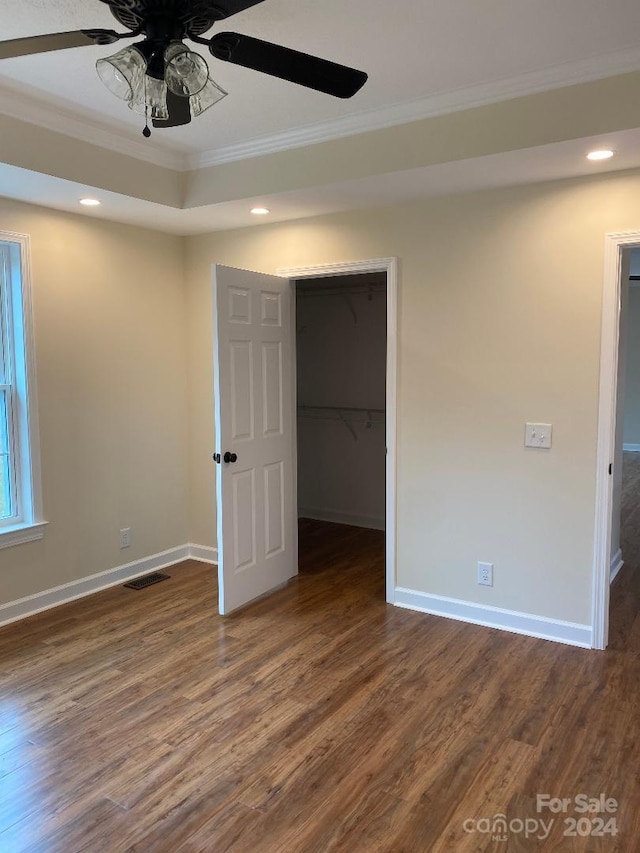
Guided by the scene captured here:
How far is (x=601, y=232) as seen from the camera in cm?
312

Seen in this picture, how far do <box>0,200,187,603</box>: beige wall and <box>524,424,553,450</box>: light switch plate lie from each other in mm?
2543

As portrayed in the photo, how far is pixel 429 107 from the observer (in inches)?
115

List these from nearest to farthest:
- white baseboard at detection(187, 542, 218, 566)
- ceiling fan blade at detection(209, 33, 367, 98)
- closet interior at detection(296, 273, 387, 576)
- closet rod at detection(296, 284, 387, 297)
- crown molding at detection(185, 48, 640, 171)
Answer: ceiling fan blade at detection(209, 33, 367, 98) → crown molding at detection(185, 48, 640, 171) → white baseboard at detection(187, 542, 218, 566) → closet rod at detection(296, 284, 387, 297) → closet interior at detection(296, 273, 387, 576)

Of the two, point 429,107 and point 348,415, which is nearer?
point 429,107

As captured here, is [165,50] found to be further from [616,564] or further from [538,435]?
[616,564]

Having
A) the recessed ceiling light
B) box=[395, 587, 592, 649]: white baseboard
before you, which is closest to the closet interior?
box=[395, 587, 592, 649]: white baseboard

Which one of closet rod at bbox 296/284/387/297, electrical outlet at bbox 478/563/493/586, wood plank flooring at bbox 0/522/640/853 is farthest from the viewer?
closet rod at bbox 296/284/387/297

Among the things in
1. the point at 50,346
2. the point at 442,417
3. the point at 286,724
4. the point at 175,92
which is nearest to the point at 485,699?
the point at 286,724

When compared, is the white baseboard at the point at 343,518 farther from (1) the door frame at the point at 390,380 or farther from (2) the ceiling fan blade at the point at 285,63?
(2) the ceiling fan blade at the point at 285,63

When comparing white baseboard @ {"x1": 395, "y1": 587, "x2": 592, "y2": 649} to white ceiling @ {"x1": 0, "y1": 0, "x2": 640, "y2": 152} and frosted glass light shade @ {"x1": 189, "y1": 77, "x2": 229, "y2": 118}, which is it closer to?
white ceiling @ {"x1": 0, "y1": 0, "x2": 640, "y2": 152}

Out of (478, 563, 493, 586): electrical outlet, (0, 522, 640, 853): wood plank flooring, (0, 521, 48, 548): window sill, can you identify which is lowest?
(0, 522, 640, 853): wood plank flooring

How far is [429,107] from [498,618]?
2.68m

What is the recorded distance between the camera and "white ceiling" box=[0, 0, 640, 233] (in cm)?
219

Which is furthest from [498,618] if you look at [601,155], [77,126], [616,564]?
[77,126]
